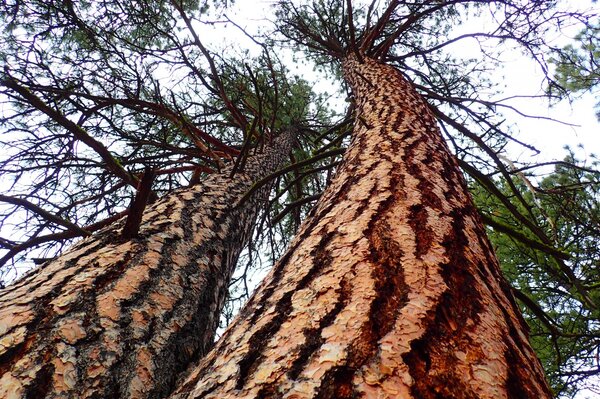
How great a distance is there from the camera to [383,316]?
2.54ft

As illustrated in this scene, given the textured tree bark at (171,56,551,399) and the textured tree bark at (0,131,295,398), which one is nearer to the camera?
the textured tree bark at (171,56,551,399)

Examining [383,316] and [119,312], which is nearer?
[383,316]

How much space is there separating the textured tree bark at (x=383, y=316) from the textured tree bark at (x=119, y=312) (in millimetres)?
422

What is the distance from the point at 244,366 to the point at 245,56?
5693 mm

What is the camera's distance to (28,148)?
316 cm

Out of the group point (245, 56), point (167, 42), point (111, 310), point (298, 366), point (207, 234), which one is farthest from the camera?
point (245, 56)

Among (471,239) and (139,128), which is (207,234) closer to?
(471,239)

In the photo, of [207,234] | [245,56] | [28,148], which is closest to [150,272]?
[207,234]

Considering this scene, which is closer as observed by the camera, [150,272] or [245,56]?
[150,272]

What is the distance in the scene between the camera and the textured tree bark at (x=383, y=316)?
656mm

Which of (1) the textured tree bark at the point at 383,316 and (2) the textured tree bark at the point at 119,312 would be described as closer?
(1) the textured tree bark at the point at 383,316

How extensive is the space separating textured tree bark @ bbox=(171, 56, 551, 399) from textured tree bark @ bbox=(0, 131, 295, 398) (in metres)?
0.42

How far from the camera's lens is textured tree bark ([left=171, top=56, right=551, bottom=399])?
2.15 feet

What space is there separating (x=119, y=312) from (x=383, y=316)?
1.03m
